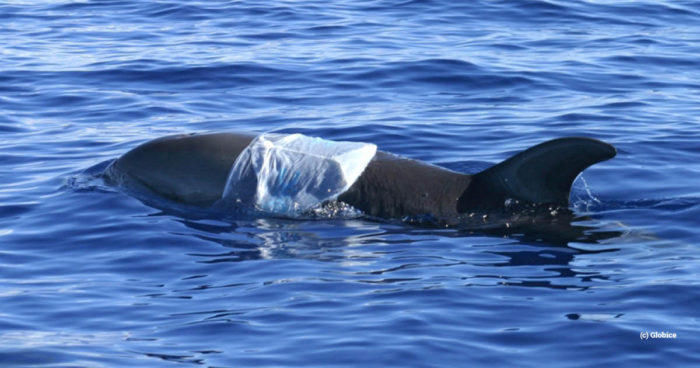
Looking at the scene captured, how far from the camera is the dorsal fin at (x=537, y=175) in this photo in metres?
10.2

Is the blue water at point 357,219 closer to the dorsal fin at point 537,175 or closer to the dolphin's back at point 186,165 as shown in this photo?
the dolphin's back at point 186,165

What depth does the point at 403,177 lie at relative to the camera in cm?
1127

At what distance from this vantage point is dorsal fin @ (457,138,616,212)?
10.2 metres

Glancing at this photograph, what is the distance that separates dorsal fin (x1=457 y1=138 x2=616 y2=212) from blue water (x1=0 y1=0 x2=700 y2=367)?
20.9 inches

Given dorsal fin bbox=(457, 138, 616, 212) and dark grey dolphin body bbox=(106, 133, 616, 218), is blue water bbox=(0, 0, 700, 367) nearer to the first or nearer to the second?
dark grey dolphin body bbox=(106, 133, 616, 218)

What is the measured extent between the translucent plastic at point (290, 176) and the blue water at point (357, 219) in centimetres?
34

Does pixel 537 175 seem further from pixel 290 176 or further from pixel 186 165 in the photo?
pixel 186 165

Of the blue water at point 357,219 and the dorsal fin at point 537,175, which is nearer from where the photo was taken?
the blue water at point 357,219

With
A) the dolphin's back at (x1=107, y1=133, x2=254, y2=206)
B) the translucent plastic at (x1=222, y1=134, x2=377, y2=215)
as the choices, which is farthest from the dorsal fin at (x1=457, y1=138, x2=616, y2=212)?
the dolphin's back at (x1=107, y1=133, x2=254, y2=206)

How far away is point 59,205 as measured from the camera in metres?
11.9

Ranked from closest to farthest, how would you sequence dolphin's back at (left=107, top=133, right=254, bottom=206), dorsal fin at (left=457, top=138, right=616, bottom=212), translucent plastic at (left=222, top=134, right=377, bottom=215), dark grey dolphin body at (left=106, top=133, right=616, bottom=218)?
dorsal fin at (left=457, top=138, right=616, bottom=212), dark grey dolphin body at (left=106, top=133, right=616, bottom=218), translucent plastic at (left=222, top=134, right=377, bottom=215), dolphin's back at (left=107, top=133, right=254, bottom=206)

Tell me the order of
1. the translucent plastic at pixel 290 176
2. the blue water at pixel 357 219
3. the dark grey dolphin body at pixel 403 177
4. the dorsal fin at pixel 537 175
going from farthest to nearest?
1. the translucent plastic at pixel 290 176
2. the dark grey dolphin body at pixel 403 177
3. the dorsal fin at pixel 537 175
4. the blue water at pixel 357 219

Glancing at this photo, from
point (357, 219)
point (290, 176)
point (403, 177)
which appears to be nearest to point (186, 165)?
point (290, 176)

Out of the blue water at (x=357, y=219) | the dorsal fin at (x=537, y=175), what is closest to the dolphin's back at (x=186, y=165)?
the blue water at (x=357, y=219)
